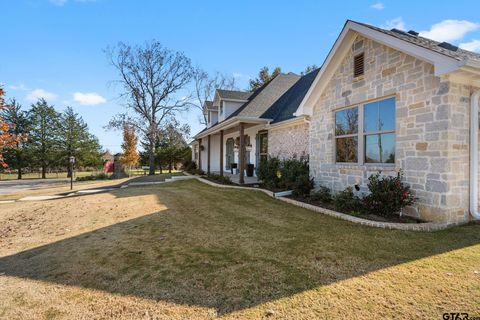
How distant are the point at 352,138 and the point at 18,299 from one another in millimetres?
7760

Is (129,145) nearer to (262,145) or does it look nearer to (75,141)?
(75,141)

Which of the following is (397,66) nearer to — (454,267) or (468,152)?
(468,152)

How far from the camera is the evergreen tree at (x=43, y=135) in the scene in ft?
110

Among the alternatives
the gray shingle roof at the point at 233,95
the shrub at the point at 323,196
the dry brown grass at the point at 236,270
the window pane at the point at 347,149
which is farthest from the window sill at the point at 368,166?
the gray shingle roof at the point at 233,95

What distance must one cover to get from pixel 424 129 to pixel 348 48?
11.5 ft

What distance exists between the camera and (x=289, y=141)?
1109cm

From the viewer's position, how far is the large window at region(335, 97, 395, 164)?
621 cm

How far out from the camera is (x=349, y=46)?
24.0ft

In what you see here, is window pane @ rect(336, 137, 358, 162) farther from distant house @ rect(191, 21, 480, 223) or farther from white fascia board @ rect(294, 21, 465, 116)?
white fascia board @ rect(294, 21, 465, 116)

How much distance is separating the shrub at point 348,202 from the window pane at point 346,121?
183 cm

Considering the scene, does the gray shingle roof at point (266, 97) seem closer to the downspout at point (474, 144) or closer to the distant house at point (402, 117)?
the distant house at point (402, 117)

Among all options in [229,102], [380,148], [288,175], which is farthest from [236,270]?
[229,102]

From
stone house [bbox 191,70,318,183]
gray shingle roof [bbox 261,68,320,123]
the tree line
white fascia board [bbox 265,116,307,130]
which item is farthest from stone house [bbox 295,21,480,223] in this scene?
the tree line

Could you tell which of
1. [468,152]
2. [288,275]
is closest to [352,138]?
[468,152]
